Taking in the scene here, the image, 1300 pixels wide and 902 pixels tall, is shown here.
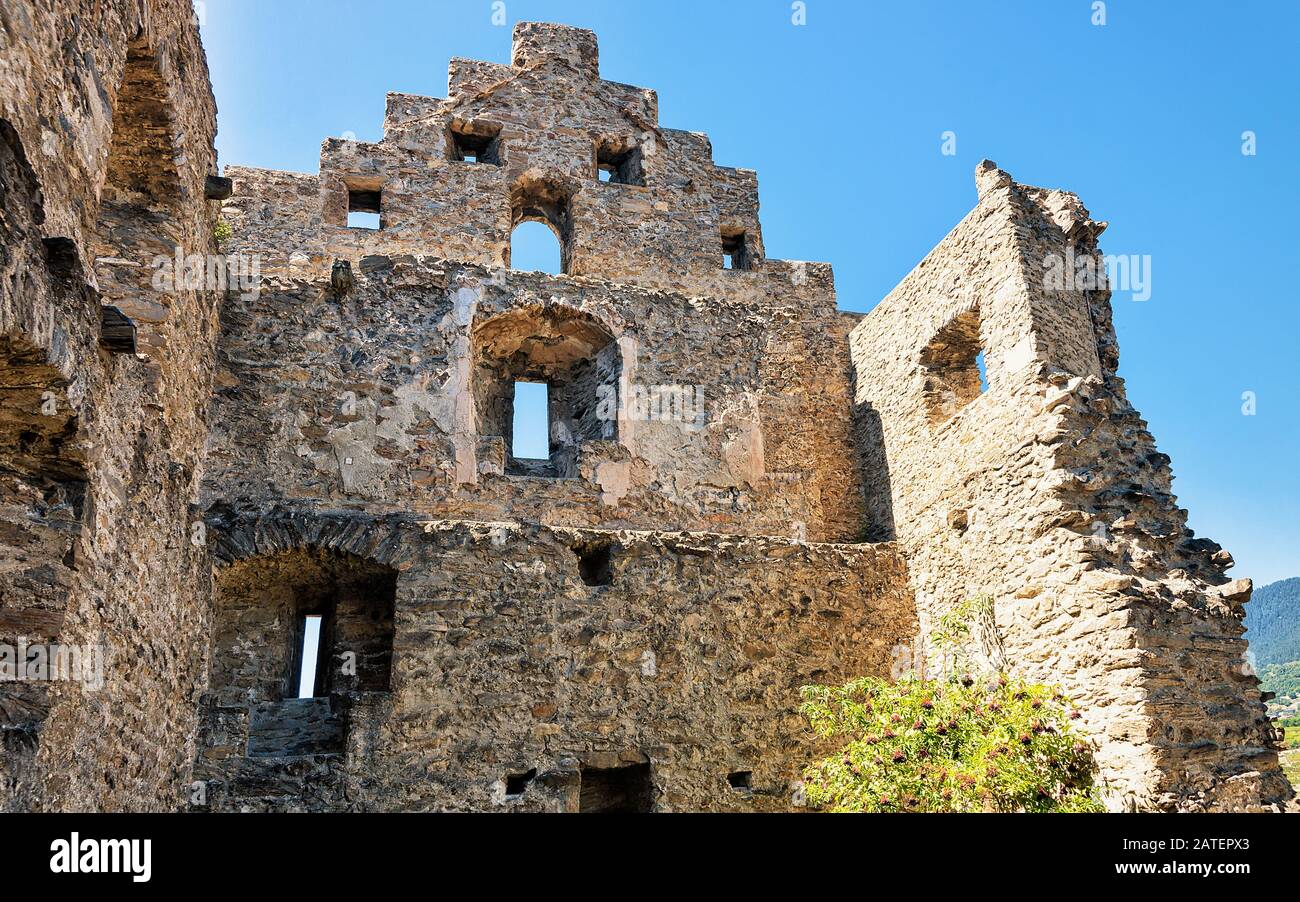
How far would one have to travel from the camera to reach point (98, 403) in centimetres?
477

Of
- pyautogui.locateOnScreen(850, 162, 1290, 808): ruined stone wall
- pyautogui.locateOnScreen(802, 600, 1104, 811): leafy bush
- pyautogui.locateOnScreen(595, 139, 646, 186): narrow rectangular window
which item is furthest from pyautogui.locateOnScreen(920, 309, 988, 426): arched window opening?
pyautogui.locateOnScreen(595, 139, 646, 186): narrow rectangular window

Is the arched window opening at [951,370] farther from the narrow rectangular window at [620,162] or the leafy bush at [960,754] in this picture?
the narrow rectangular window at [620,162]

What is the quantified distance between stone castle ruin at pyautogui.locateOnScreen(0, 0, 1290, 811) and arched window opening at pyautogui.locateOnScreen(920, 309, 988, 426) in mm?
39

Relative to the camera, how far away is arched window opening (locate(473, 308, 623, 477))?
9.71m

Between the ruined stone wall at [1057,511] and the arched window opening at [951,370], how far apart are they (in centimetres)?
1

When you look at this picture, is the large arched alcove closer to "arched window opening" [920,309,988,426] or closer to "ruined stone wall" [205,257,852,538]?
"ruined stone wall" [205,257,852,538]

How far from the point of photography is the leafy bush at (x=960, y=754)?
6.28 metres

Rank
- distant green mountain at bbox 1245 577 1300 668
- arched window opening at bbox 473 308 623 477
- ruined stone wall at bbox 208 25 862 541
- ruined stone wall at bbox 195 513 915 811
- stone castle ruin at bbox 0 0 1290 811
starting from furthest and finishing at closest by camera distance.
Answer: distant green mountain at bbox 1245 577 1300 668
arched window opening at bbox 473 308 623 477
ruined stone wall at bbox 208 25 862 541
ruined stone wall at bbox 195 513 915 811
stone castle ruin at bbox 0 0 1290 811

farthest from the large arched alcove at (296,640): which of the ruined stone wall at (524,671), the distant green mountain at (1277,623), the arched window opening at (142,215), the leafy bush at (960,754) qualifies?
the distant green mountain at (1277,623)

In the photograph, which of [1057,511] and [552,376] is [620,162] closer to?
[552,376]

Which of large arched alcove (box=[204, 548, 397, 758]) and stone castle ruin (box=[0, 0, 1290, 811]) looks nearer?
stone castle ruin (box=[0, 0, 1290, 811])

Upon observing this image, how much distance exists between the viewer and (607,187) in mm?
12391

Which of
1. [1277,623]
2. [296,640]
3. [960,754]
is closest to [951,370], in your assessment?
[960,754]

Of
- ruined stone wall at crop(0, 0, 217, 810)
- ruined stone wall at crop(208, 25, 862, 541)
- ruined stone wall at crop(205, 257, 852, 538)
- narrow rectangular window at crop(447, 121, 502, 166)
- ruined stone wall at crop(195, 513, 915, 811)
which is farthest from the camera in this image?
narrow rectangular window at crop(447, 121, 502, 166)
